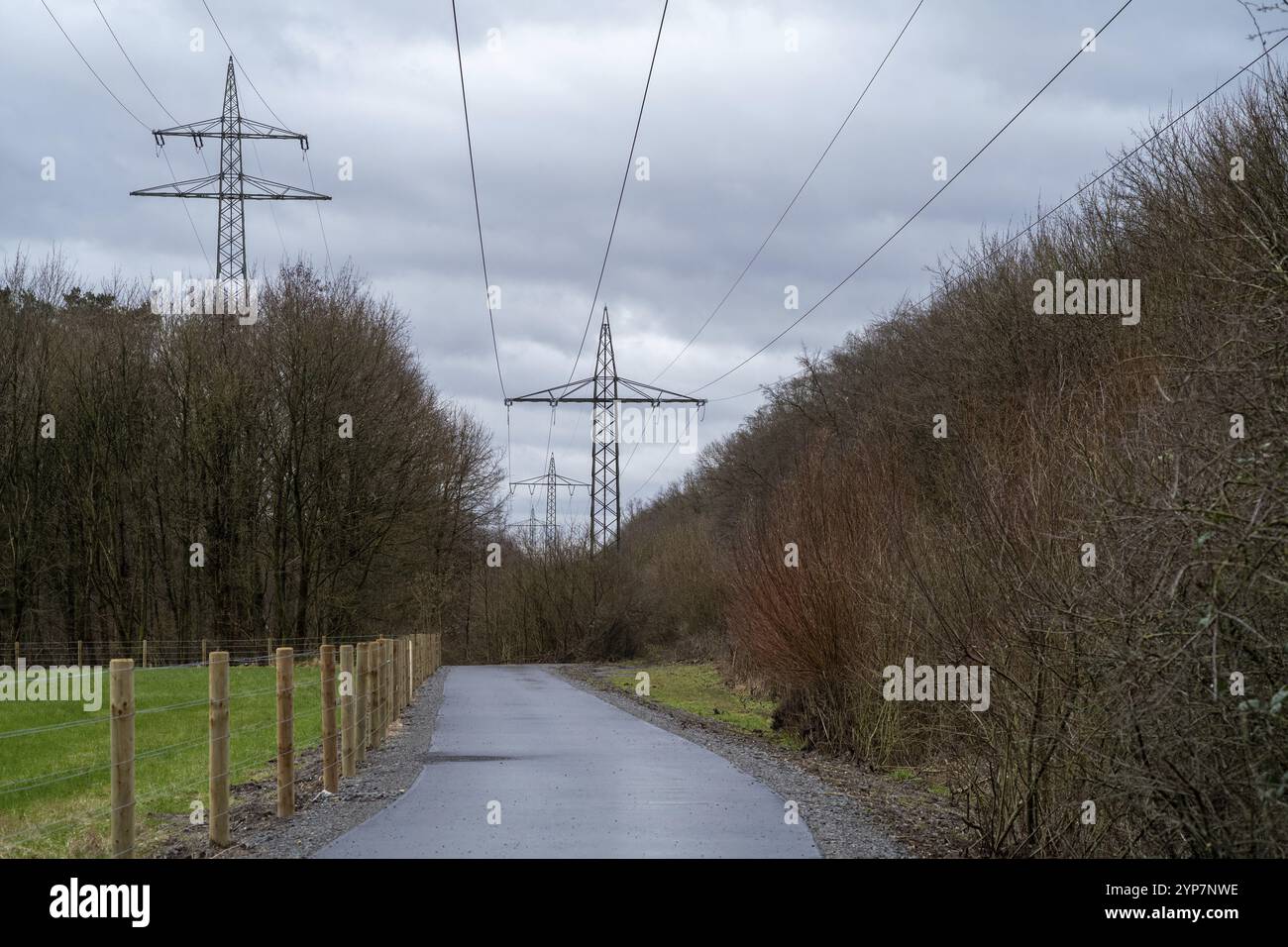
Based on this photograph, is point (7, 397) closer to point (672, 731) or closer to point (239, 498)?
point (239, 498)

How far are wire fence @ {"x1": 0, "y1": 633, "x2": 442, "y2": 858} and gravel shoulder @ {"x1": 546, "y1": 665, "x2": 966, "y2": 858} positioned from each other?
4.61 metres

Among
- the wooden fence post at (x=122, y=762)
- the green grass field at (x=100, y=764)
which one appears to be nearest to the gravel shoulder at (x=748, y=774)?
the green grass field at (x=100, y=764)

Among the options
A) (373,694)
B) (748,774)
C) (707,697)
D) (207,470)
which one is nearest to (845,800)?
(748,774)

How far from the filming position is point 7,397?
45031 millimetres

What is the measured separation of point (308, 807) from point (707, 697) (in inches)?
860

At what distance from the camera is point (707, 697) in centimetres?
3381

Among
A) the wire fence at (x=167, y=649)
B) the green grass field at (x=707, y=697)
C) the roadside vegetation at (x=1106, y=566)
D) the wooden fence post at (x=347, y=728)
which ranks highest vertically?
the roadside vegetation at (x=1106, y=566)

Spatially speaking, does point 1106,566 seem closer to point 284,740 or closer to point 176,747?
point 284,740

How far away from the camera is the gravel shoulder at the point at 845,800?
10.5 m

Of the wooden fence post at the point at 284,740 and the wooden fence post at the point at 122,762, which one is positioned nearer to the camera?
the wooden fence post at the point at 122,762

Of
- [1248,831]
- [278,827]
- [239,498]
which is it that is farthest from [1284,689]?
[239,498]

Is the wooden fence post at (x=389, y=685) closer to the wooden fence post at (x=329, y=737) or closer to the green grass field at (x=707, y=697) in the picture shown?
the green grass field at (x=707, y=697)

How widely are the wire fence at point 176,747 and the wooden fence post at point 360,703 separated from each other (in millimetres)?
34

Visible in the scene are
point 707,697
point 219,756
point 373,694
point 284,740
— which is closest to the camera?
point 219,756
